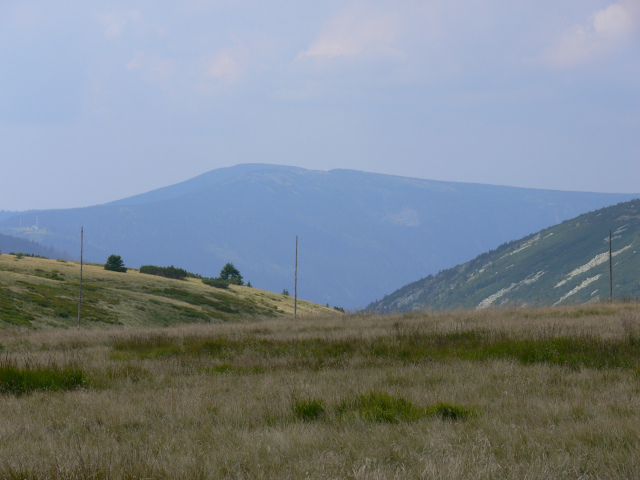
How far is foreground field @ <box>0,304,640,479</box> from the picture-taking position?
4926mm

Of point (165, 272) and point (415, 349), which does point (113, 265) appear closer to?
point (165, 272)

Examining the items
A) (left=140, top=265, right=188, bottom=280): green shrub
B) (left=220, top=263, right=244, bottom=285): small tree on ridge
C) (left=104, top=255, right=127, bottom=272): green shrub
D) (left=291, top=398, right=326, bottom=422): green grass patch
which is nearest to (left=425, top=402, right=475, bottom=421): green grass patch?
(left=291, top=398, right=326, bottom=422): green grass patch

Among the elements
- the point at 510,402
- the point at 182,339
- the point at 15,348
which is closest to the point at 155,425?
the point at 510,402

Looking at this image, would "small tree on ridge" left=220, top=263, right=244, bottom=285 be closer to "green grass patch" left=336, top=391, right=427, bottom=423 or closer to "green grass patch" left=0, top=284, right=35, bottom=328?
"green grass patch" left=0, top=284, right=35, bottom=328

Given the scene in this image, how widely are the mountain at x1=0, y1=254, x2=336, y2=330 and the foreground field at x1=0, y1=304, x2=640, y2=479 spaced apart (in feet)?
87.8

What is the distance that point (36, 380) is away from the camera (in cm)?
956

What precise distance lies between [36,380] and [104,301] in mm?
43825

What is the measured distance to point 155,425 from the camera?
6.70m

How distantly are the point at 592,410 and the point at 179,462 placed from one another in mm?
4742

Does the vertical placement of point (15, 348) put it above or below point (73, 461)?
below

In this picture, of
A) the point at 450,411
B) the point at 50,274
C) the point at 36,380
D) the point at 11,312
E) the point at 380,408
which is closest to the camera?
the point at 450,411

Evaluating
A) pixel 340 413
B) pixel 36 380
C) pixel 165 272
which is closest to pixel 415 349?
pixel 340 413

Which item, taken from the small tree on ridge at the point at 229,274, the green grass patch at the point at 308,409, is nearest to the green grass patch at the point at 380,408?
the green grass patch at the point at 308,409

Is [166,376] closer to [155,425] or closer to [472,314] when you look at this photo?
[155,425]
